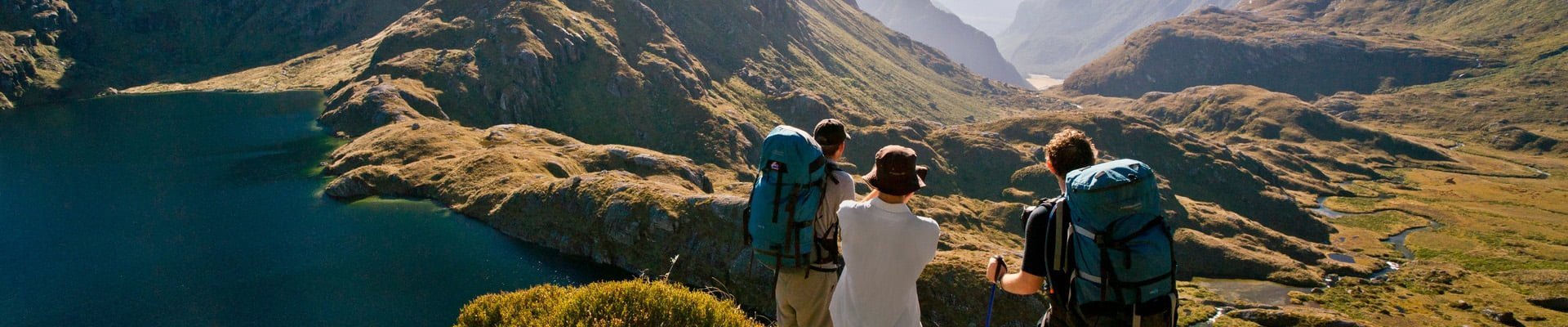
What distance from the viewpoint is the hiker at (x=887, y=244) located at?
826cm

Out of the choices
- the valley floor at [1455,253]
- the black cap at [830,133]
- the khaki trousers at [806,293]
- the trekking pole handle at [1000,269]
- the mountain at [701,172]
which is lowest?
the valley floor at [1455,253]

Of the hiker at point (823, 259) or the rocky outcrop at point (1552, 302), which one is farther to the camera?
the rocky outcrop at point (1552, 302)

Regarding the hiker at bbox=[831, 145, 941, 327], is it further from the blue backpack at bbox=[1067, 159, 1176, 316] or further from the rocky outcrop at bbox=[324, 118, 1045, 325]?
the rocky outcrop at bbox=[324, 118, 1045, 325]

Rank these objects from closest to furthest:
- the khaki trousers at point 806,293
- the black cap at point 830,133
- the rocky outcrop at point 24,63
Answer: the black cap at point 830,133, the khaki trousers at point 806,293, the rocky outcrop at point 24,63

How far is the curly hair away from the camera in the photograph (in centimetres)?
848

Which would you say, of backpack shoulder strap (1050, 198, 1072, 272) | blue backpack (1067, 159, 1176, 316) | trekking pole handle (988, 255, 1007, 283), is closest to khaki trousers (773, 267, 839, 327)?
trekking pole handle (988, 255, 1007, 283)

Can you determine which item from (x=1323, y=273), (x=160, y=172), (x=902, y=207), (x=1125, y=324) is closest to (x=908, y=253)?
(x=902, y=207)

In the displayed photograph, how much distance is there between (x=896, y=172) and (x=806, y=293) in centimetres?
375

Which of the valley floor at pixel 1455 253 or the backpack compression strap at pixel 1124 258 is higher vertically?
the backpack compression strap at pixel 1124 258

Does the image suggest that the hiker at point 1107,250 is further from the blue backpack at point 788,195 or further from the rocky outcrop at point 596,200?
the rocky outcrop at point 596,200

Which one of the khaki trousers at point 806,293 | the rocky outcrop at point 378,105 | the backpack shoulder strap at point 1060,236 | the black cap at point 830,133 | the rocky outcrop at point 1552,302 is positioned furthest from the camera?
the rocky outcrop at point 378,105

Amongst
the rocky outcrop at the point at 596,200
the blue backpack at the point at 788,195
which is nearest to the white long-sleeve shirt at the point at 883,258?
the blue backpack at the point at 788,195

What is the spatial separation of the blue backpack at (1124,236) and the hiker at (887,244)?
70.9 inches

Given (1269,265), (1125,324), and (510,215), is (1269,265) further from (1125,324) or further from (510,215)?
(1125,324)
